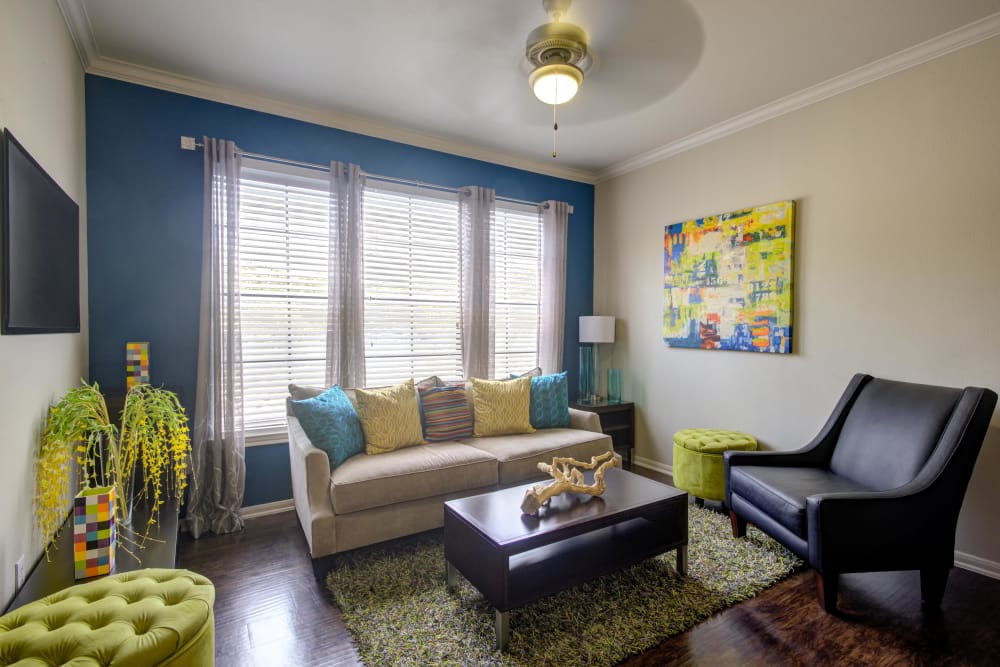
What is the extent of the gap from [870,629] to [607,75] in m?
3.11

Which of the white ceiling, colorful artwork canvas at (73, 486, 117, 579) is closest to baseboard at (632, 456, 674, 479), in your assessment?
the white ceiling

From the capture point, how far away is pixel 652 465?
439 centimetres

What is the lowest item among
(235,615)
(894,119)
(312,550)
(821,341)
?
(235,615)

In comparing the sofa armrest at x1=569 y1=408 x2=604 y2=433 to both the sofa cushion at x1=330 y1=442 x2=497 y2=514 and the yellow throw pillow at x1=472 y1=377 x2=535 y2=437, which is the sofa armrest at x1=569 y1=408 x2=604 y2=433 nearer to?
the yellow throw pillow at x1=472 y1=377 x2=535 y2=437

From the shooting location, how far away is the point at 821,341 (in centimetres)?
317

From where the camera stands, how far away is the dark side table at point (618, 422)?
433 centimetres

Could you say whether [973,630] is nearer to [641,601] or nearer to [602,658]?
[641,601]

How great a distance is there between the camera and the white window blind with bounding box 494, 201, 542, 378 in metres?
4.41

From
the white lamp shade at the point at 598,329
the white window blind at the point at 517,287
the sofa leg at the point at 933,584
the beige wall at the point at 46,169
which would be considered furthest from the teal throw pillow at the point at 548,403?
the beige wall at the point at 46,169

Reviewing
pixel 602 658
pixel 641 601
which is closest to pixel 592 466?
pixel 641 601

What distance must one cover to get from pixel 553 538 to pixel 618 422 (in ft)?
8.54

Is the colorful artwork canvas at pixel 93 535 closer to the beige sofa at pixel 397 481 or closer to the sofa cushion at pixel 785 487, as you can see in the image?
the beige sofa at pixel 397 481

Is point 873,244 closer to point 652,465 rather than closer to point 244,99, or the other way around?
point 652,465

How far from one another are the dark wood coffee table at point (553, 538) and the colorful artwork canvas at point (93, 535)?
4.35 ft
